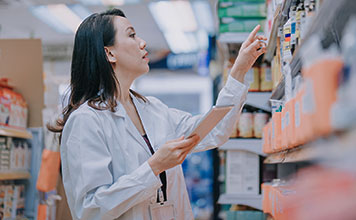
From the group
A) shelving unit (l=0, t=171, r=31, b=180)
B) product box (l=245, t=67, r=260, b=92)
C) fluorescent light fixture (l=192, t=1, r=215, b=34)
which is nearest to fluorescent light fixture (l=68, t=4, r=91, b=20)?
fluorescent light fixture (l=192, t=1, r=215, b=34)

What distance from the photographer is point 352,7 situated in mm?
1084

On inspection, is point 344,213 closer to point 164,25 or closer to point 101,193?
point 101,193

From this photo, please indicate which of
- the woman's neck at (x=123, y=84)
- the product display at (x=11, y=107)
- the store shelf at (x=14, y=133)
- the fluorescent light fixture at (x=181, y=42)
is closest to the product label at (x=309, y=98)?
the woman's neck at (x=123, y=84)

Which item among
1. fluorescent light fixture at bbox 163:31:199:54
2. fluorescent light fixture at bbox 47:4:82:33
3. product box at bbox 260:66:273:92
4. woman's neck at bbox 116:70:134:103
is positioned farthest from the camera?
fluorescent light fixture at bbox 163:31:199:54

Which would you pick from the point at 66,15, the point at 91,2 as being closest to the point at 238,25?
the point at 91,2

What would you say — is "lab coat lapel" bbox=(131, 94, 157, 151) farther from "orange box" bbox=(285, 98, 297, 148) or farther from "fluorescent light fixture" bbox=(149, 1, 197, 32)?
"fluorescent light fixture" bbox=(149, 1, 197, 32)

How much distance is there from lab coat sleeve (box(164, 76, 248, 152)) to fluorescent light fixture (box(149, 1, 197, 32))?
404 centimetres

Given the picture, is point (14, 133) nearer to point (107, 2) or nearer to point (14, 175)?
point (14, 175)

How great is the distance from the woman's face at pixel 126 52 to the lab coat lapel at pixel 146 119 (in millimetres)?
184

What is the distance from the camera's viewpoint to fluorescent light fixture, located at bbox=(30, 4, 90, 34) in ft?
20.8

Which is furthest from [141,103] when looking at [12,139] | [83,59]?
[12,139]

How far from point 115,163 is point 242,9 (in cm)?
183

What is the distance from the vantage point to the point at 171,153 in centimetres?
173

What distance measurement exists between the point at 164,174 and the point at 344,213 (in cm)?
143
